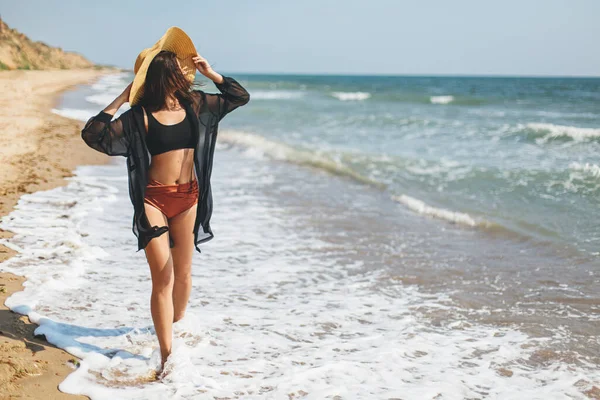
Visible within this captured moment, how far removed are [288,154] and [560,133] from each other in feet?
30.0

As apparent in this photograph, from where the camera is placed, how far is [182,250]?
364cm

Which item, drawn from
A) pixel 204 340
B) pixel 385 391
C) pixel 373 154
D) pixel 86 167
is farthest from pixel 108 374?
pixel 373 154

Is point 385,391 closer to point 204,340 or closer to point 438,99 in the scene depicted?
point 204,340

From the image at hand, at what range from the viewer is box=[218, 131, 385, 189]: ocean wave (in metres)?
12.0

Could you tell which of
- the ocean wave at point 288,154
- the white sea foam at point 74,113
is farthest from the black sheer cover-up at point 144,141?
the white sea foam at point 74,113

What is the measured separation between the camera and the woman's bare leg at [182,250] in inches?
140

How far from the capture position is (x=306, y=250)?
656cm

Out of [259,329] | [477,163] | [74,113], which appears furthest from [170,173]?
[74,113]

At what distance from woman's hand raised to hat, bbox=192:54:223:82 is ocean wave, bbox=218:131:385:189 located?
7.40m

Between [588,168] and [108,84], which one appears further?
[108,84]

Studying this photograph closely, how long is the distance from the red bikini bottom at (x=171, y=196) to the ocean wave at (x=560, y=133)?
15.8m

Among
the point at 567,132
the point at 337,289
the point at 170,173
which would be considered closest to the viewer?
the point at 170,173

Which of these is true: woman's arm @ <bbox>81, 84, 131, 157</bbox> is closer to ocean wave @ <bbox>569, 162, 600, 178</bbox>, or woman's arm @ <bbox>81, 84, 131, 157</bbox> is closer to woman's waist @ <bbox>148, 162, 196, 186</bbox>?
woman's waist @ <bbox>148, 162, 196, 186</bbox>

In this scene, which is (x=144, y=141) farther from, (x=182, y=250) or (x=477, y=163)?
(x=477, y=163)
